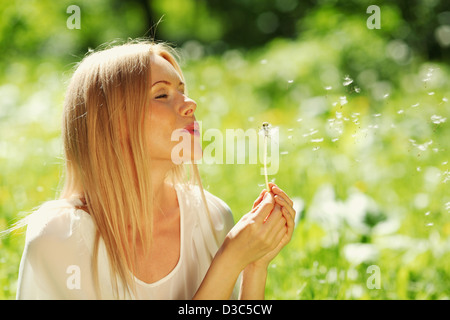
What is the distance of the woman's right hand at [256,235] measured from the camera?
124 centimetres

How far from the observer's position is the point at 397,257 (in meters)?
2.12

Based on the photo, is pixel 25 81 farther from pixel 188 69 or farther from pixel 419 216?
pixel 419 216

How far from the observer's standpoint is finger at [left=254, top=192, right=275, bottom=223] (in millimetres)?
1252

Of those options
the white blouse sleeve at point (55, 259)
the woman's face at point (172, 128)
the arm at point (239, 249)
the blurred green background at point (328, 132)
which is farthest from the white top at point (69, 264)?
the blurred green background at point (328, 132)

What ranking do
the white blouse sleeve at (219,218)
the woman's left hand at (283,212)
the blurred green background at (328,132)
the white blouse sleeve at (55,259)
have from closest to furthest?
the white blouse sleeve at (55,259) < the woman's left hand at (283,212) < the white blouse sleeve at (219,218) < the blurred green background at (328,132)

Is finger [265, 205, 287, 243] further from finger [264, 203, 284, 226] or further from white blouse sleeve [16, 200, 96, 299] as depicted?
white blouse sleeve [16, 200, 96, 299]

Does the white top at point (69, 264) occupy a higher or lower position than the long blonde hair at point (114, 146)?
lower

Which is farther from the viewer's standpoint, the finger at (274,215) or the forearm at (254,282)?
the forearm at (254,282)

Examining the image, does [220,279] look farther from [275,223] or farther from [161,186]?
[161,186]

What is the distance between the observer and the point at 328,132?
110 inches

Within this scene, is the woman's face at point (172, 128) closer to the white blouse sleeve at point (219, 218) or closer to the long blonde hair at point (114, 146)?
the long blonde hair at point (114, 146)

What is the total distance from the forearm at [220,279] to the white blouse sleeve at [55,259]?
24cm

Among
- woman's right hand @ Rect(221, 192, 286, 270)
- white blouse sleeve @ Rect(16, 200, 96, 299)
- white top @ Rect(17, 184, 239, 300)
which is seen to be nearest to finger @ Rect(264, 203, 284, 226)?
woman's right hand @ Rect(221, 192, 286, 270)

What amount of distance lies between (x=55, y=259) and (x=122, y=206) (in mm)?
179
